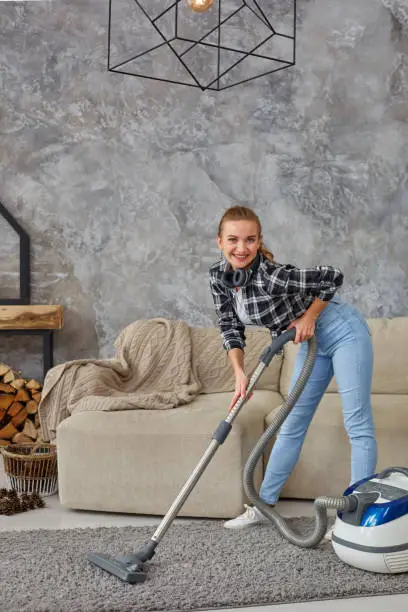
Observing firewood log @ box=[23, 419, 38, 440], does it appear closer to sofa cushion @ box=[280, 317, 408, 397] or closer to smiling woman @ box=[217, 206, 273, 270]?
sofa cushion @ box=[280, 317, 408, 397]

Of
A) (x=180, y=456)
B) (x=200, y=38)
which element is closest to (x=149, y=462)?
(x=180, y=456)

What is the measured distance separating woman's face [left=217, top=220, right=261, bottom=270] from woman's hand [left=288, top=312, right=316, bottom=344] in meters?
0.25

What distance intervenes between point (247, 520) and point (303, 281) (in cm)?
87

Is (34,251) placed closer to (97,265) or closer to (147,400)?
(97,265)

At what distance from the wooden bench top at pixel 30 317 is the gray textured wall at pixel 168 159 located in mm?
252

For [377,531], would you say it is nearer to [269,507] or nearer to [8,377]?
[269,507]

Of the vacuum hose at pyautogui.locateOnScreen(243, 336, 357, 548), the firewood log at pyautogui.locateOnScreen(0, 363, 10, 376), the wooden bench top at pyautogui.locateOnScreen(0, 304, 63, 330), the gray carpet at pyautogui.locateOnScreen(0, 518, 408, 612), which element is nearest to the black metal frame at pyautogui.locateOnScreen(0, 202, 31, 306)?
the wooden bench top at pyautogui.locateOnScreen(0, 304, 63, 330)

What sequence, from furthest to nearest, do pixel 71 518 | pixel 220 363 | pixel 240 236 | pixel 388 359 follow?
pixel 220 363 → pixel 388 359 → pixel 71 518 → pixel 240 236

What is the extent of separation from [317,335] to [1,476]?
180 cm

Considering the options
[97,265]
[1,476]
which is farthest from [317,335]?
[97,265]

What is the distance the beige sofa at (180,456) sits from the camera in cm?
281

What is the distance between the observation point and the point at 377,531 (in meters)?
2.11

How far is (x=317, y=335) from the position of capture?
8.36ft

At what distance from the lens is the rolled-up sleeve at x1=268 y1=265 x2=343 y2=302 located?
7.86 feet
